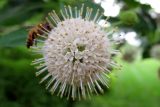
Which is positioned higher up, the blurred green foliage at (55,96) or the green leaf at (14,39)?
the green leaf at (14,39)

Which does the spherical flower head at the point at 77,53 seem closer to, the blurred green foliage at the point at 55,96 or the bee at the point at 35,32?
the bee at the point at 35,32

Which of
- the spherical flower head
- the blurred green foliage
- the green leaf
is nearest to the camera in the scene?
the spherical flower head

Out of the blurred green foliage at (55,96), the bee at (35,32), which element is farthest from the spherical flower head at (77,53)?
the blurred green foliage at (55,96)

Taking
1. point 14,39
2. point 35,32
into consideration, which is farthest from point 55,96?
point 35,32

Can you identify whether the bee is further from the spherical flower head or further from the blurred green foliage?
the blurred green foliage

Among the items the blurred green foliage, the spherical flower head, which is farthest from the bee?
the blurred green foliage

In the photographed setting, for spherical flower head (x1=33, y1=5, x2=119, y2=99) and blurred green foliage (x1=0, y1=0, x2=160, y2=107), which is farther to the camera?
blurred green foliage (x1=0, y1=0, x2=160, y2=107)

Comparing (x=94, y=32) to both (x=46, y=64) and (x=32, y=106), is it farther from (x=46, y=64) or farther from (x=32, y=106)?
(x=32, y=106)
